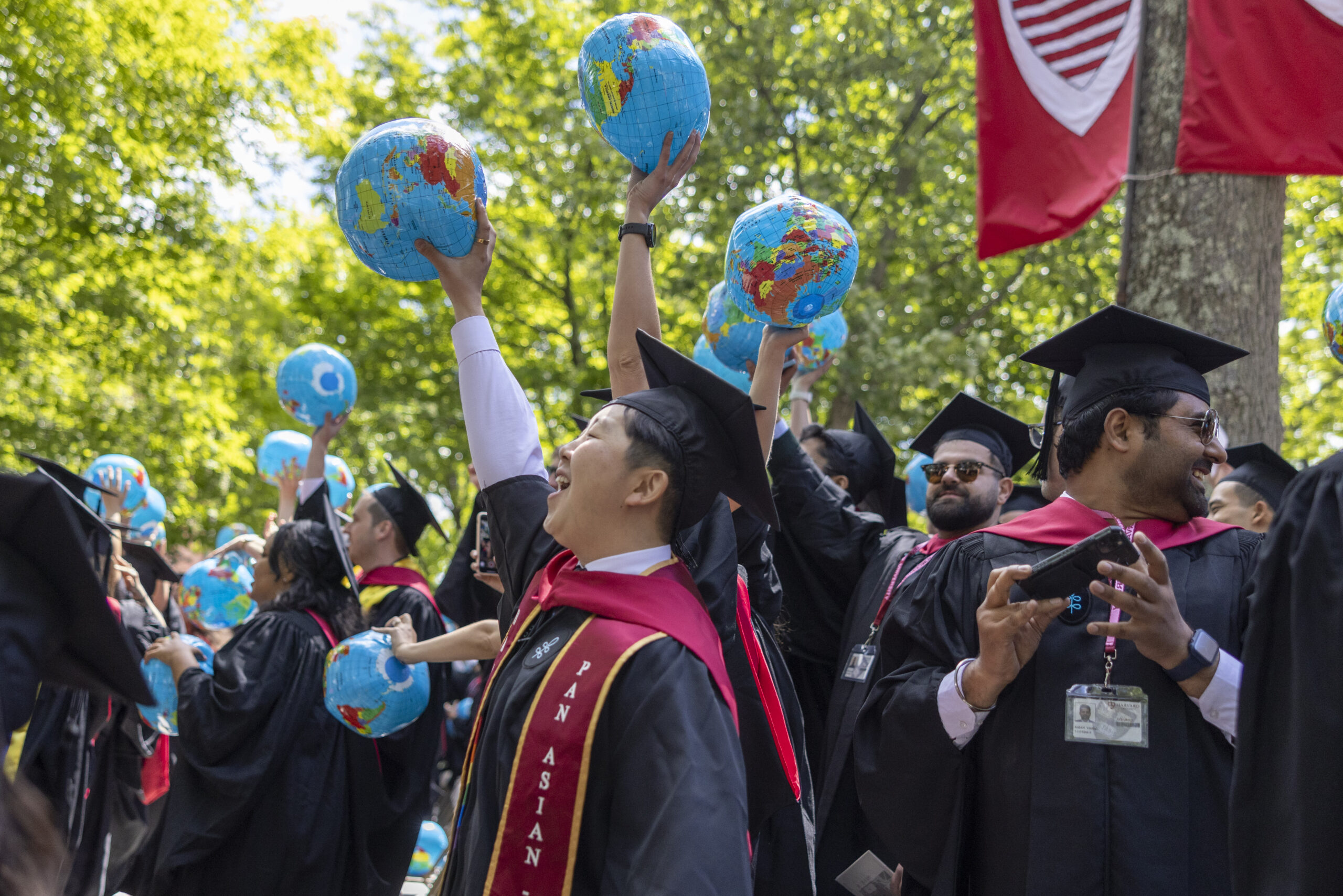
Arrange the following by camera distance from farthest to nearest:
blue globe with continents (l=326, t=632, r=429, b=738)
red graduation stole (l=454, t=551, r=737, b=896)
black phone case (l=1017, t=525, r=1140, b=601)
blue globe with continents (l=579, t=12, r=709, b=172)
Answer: blue globe with continents (l=326, t=632, r=429, b=738) < blue globe with continents (l=579, t=12, r=709, b=172) < black phone case (l=1017, t=525, r=1140, b=601) < red graduation stole (l=454, t=551, r=737, b=896)

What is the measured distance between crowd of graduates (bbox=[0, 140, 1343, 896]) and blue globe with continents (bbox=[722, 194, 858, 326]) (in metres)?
0.12

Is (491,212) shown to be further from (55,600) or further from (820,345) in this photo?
(55,600)

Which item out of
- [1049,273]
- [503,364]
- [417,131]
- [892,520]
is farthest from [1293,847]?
[1049,273]

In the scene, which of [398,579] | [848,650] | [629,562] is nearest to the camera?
[629,562]

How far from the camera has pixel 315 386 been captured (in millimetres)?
5812

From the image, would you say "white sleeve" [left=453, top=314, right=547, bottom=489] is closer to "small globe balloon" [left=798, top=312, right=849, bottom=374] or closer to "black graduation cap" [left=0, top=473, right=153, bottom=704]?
"black graduation cap" [left=0, top=473, right=153, bottom=704]

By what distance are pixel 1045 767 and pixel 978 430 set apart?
7.90 ft

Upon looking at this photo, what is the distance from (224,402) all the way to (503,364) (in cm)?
1373

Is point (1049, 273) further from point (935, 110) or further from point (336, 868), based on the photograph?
point (336, 868)

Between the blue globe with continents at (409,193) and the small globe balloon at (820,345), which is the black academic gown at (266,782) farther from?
the blue globe with continents at (409,193)

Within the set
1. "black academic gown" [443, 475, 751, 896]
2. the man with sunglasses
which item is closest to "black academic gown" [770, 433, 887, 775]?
the man with sunglasses

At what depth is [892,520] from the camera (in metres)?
6.03

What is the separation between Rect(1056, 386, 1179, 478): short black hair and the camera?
2.84 meters

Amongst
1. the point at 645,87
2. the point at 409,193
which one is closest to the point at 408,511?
the point at 409,193
